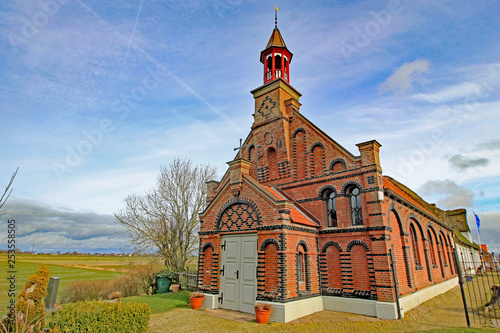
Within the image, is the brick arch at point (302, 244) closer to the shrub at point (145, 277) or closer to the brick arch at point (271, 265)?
the brick arch at point (271, 265)

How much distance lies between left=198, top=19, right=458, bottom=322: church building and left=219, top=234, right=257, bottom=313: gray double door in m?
0.04

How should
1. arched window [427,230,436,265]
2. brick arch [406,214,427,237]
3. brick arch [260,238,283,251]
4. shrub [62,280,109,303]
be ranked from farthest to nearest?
arched window [427,230,436,265] < shrub [62,280,109,303] < brick arch [406,214,427,237] < brick arch [260,238,283,251]

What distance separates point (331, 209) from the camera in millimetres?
14461

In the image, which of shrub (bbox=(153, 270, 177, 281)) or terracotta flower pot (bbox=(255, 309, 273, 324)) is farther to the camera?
shrub (bbox=(153, 270, 177, 281))

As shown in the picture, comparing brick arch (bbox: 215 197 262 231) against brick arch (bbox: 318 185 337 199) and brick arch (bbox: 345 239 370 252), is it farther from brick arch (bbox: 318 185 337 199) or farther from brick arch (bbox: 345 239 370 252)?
brick arch (bbox: 345 239 370 252)

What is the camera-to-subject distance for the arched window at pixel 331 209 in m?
Answer: 14.2

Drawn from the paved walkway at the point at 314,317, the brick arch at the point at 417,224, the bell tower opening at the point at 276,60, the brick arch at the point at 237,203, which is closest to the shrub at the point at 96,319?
the paved walkway at the point at 314,317

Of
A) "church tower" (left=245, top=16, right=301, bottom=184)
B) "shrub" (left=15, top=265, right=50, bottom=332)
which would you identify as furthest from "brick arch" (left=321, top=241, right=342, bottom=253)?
"shrub" (left=15, top=265, right=50, bottom=332)

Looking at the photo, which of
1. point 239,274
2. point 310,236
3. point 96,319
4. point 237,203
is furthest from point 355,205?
point 96,319

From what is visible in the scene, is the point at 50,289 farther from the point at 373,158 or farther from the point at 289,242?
the point at 373,158

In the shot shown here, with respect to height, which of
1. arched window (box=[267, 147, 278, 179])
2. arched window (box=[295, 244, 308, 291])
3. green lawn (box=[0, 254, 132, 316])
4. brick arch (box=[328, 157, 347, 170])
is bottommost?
green lawn (box=[0, 254, 132, 316])

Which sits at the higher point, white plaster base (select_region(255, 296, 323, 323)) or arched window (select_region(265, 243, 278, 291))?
arched window (select_region(265, 243, 278, 291))

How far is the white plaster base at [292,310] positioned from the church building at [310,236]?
0.04m

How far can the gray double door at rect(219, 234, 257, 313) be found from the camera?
12086mm
